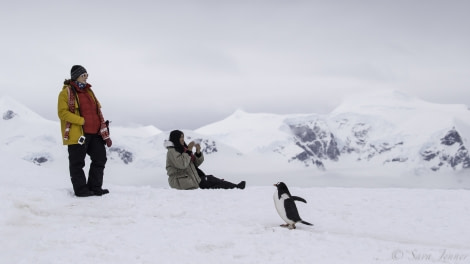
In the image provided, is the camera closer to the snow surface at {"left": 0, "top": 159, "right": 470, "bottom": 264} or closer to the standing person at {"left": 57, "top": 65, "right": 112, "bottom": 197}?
the standing person at {"left": 57, "top": 65, "right": 112, "bottom": 197}

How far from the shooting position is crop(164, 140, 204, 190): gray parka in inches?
449

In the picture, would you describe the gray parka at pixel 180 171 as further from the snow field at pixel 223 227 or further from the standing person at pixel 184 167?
the snow field at pixel 223 227

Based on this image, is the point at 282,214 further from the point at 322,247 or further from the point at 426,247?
the point at 426,247

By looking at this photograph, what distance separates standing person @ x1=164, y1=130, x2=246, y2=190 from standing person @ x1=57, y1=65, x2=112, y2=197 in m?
1.74

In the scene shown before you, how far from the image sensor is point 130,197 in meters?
9.98

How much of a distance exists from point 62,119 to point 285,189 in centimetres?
487

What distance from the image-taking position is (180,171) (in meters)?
12.0

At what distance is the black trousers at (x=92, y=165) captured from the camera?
990 cm

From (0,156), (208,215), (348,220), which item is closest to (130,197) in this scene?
(208,215)

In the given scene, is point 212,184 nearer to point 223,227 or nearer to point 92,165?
point 92,165

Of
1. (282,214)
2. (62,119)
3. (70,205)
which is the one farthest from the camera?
(62,119)

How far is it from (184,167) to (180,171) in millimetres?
618

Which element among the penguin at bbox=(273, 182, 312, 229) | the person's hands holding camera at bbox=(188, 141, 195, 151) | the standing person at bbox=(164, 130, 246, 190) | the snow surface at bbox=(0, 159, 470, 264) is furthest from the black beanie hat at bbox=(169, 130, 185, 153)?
the penguin at bbox=(273, 182, 312, 229)

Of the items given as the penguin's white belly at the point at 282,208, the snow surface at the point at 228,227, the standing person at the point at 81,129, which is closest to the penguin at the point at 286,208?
the penguin's white belly at the point at 282,208
